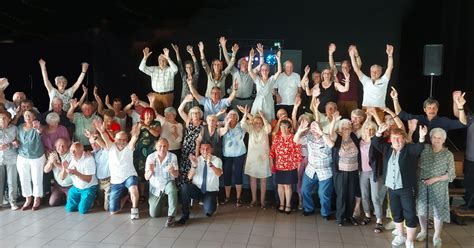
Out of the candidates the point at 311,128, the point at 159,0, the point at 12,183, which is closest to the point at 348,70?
the point at 311,128

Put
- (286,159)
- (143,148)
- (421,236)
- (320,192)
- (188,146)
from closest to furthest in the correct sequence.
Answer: (421,236), (320,192), (286,159), (188,146), (143,148)

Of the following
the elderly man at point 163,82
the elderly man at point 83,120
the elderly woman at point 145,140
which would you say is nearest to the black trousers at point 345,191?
the elderly woman at point 145,140

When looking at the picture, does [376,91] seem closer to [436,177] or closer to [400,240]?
[436,177]

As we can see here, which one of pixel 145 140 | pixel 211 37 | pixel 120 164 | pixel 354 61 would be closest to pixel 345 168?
pixel 354 61

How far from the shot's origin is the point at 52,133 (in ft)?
17.5

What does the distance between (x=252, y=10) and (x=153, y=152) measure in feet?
14.3

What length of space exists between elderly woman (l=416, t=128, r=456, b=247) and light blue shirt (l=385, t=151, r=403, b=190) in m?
0.29

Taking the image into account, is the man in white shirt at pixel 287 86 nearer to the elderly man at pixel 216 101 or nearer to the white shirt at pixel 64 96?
the elderly man at pixel 216 101

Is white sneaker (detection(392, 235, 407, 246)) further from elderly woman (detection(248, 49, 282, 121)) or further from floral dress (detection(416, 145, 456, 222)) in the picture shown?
elderly woman (detection(248, 49, 282, 121))

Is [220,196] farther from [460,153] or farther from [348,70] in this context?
[460,153]

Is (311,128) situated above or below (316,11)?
below

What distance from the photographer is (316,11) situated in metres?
8.09

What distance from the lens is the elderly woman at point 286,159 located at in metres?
5.09

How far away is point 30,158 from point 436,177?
4837mm
